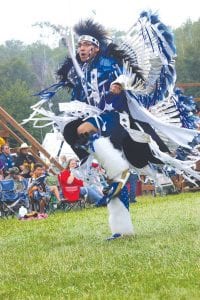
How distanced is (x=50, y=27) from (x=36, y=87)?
45974 millimetres

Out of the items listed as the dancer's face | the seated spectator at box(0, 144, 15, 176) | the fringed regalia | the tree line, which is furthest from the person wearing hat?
the tree line

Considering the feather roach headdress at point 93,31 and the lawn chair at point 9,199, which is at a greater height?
the feather roach headdress at point 93,31

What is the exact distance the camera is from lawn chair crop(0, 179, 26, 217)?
422 inches

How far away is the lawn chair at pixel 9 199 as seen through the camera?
10727 mm

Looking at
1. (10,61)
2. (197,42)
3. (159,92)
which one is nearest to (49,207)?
(159,92)

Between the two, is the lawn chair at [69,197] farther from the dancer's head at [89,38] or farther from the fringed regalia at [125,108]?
the dancer's head at [89,38]

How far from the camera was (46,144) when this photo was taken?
19.0 metres

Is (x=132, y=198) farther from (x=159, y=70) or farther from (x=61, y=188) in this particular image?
(x=159, y=70)

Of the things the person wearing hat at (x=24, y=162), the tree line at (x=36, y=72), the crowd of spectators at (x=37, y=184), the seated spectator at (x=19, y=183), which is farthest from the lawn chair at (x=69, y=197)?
the tree line at (x=36, y=72)

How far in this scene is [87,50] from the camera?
5801mm

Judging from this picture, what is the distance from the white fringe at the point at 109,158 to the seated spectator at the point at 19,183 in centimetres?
542

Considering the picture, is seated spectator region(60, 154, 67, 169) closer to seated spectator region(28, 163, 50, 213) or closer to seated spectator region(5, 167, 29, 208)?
seated spectator region(28, 163, 50, 213)

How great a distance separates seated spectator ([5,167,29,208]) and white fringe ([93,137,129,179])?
17.8ft

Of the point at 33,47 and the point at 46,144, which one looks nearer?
the point at 46,144
